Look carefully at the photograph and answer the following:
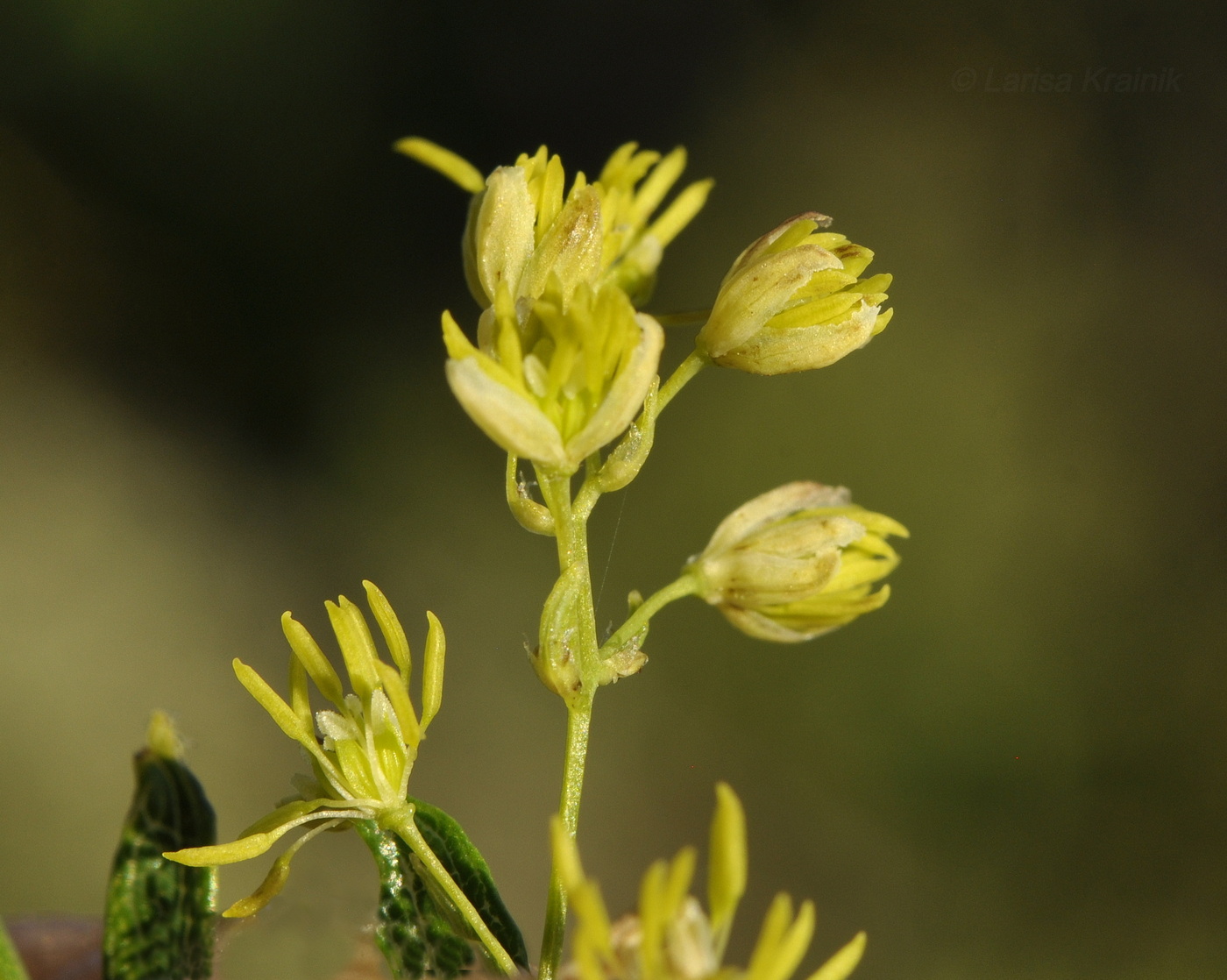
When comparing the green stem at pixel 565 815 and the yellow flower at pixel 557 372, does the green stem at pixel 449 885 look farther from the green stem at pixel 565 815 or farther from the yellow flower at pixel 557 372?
the yellow flower at pixel 557 372

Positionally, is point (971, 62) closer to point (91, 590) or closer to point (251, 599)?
point (251, 599)

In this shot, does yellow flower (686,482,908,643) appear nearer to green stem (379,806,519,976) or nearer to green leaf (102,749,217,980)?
green stem (379,806,519,976)

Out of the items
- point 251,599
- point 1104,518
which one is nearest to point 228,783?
point 251,599

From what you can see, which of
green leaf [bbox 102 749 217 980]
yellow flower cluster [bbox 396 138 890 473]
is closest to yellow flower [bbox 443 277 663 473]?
yellow flower cluster [bbox 396 138 890 473]

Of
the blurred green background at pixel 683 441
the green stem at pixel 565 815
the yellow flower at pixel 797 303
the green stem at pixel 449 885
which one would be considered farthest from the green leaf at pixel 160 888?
the blurred green background at pixel 683 441

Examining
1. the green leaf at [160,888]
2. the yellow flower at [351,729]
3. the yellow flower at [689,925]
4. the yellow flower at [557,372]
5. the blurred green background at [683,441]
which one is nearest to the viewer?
the yellow flower at [689,925]

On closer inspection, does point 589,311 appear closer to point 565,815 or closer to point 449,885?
point 565,815

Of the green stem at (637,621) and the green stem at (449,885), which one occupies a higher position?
the green stem at (637,621)
